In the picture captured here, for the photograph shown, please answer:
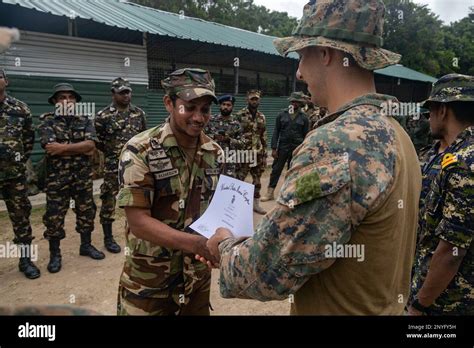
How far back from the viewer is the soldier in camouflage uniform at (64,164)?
4.17 m

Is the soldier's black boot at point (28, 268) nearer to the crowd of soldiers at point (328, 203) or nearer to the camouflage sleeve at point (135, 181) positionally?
the crowd of soldiers at point (328, 203)

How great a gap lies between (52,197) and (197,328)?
3.40 m

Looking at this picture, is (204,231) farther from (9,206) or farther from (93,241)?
(93,241)

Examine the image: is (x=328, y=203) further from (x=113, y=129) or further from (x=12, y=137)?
(x=113, y=129)

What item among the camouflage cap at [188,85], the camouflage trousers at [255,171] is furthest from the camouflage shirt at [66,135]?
the camouflage trousers at [255,171]

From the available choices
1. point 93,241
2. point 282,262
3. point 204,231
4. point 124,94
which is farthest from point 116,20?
point 282,262

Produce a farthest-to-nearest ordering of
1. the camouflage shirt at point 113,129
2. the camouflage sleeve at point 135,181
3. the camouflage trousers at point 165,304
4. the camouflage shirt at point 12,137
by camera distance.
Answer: the camouflage shirt at point 113,129
the camouflage shirt at point 12,137
the camouflage trousers at point 165,304
the camouflage sleeve at point 135,181

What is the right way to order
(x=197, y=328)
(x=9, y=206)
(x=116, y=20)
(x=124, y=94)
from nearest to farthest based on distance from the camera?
(x=197, y=328), (x=9, y=206), (x=124, y=94), (x=116, y=20)

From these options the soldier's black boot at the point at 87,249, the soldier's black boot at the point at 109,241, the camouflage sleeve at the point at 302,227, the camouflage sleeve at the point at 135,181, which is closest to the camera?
the camouflage sleeve at the point at 302,227

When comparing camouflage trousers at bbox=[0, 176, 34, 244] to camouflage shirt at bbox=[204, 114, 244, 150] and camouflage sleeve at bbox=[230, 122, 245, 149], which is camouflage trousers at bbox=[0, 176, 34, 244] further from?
camouflage sleeve at bbox=[230, 122, 245, 149]

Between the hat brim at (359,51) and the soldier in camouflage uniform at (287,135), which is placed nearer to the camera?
the hat brim at (359,51)

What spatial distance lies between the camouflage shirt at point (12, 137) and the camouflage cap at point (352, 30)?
147 inches

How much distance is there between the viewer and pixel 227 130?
643cm

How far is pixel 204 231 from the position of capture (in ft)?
5.62
